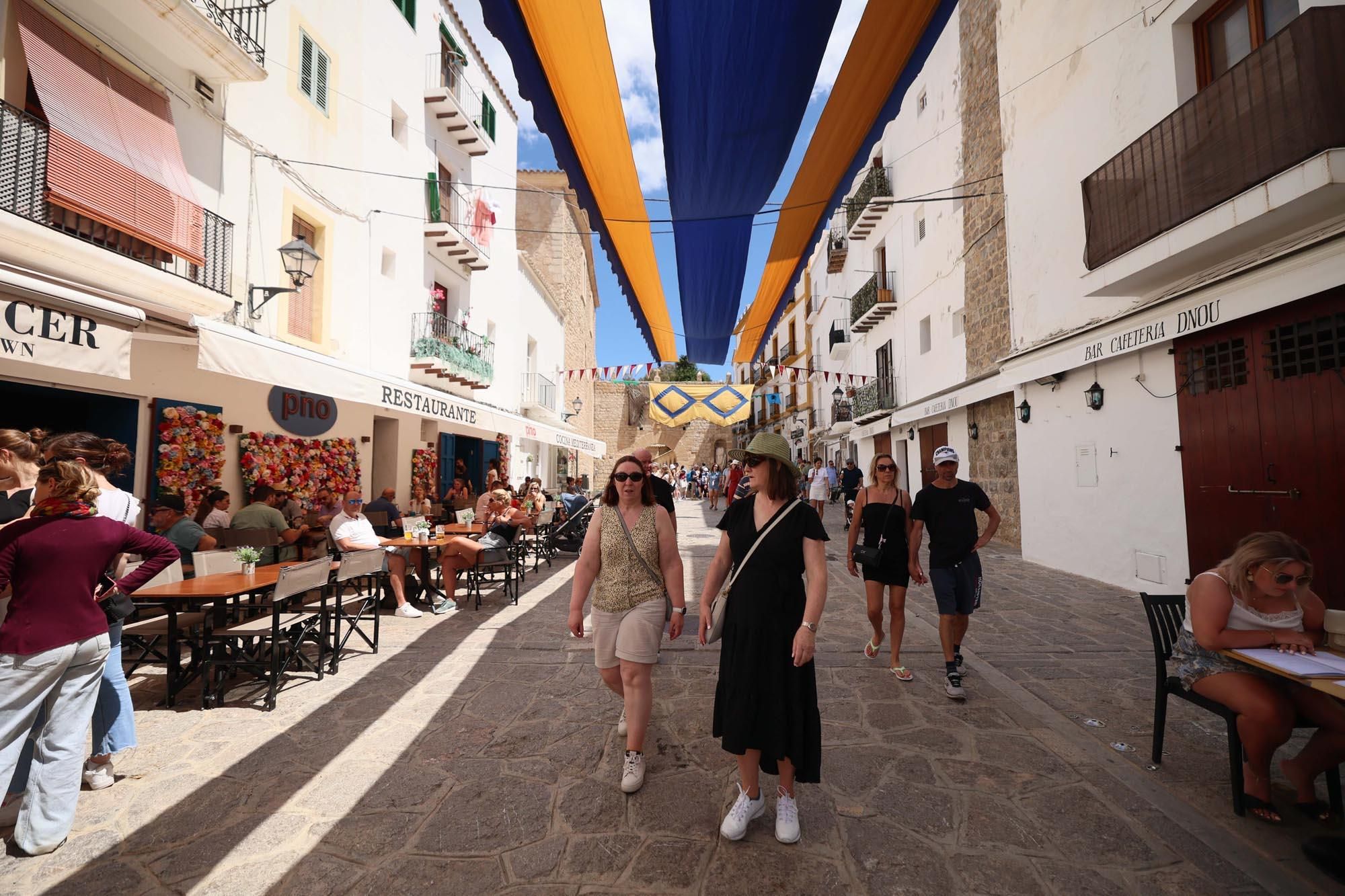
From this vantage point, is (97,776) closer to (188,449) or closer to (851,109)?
(188,449)

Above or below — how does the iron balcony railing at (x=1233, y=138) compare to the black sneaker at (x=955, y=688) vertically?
above

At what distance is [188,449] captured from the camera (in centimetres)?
690

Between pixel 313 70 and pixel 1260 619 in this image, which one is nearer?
pixel 1260 619

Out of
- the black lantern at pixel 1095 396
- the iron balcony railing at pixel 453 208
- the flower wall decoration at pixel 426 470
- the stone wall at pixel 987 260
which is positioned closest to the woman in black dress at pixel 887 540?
the black lantern at pixel 1095 396

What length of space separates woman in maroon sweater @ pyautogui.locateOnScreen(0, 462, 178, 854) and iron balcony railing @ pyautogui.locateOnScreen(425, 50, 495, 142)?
12680mm

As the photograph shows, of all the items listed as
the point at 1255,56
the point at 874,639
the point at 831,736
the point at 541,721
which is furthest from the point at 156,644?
the point at 1255,56

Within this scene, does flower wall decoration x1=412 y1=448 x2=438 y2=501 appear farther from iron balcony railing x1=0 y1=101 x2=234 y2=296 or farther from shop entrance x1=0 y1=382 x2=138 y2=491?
iron balcony railing x1=0 y1=101 x2=234 y2=296

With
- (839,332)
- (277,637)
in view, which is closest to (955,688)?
(277,637)

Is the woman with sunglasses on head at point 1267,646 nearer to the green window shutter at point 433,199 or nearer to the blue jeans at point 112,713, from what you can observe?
the blue jeans at point 112,713

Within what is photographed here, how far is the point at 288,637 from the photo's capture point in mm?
4457

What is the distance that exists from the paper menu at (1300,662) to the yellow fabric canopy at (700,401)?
942cm

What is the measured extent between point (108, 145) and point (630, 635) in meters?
7.25

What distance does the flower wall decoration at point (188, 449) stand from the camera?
664cm

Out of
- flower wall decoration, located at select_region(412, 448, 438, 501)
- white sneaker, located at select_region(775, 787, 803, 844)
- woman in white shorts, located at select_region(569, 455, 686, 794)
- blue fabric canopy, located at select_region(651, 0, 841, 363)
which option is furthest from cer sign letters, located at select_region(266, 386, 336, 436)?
white sneaker, located at select_region(775, 787, 803, 844)
